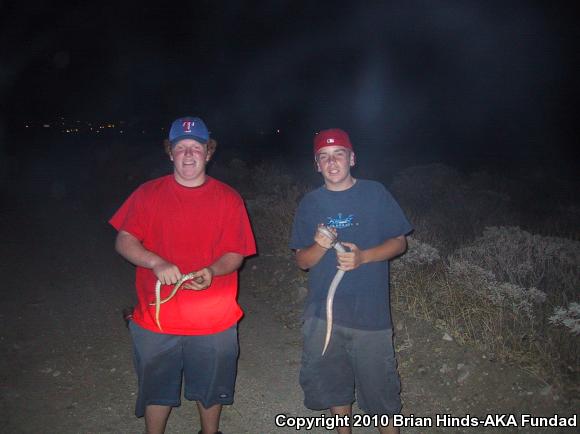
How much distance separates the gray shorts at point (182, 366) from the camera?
2811 millimetres

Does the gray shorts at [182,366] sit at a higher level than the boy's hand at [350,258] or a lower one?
lower

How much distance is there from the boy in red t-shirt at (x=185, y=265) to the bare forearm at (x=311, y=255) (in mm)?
332

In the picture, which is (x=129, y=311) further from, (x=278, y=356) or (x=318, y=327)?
(x=278, y=356)

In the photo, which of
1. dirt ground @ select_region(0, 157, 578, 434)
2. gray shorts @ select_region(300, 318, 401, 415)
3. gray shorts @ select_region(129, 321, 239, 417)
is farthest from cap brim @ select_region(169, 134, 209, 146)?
dirt ground @ select_region(0, 157, 578, 434)

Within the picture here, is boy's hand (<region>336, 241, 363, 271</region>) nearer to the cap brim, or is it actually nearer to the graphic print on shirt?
the graphic print on shirt

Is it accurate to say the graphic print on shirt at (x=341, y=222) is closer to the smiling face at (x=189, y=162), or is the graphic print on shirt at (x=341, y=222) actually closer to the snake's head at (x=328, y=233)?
the snake's head at (x=328, y=233)

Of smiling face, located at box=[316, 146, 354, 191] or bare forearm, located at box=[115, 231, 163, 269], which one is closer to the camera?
bare forearm, located at box=[115, 231, 163, 269]

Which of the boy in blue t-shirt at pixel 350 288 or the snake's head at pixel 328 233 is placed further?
the boy in blue t-shirt at pixel 350 288

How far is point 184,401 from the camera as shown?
391cm

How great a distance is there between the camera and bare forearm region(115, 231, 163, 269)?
104 inches

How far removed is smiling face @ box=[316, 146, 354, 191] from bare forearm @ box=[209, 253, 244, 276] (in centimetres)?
76

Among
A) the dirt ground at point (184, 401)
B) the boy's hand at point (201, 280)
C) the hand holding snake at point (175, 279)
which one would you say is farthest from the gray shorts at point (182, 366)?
the dirt ground at point (184, 401)

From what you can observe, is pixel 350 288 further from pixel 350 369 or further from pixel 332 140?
pixel 332 140

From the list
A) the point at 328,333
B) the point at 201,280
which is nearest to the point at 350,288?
the point at 328,333
